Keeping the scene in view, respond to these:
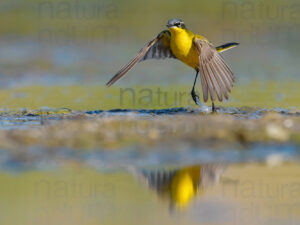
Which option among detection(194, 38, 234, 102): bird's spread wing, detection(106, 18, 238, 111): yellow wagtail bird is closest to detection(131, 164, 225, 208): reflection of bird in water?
detection(106, 18, 238, 111): yellow wagtail bird

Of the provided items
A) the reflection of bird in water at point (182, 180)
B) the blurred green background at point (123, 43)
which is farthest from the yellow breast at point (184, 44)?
the reflection of bird in water at point (182, 180)

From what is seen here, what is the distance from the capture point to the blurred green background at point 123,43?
1420 centimetres

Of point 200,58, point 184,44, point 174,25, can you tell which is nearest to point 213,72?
point 200,58

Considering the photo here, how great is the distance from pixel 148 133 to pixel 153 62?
995 centimetres

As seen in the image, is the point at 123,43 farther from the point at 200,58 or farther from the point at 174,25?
the point at 200,58

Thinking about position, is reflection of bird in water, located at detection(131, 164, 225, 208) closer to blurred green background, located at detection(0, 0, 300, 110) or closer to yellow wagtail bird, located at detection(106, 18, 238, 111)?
yellow wagtail bird, located at detection(106, 18, 238, 111)

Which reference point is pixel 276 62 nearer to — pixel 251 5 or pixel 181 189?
pixel 251 5

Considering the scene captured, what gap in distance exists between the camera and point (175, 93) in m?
13.1

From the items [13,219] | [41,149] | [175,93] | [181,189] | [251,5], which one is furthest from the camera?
Answer: [251,5]

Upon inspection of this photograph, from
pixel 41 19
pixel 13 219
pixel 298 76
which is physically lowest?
pixel 13 219

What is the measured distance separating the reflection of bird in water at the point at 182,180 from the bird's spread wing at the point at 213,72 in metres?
3.18

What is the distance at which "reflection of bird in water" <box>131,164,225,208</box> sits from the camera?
18.7 ft

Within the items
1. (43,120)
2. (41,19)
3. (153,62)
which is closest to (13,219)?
(43,120)

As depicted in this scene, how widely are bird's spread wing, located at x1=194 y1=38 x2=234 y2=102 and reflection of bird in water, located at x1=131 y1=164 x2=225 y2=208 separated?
318 cm
